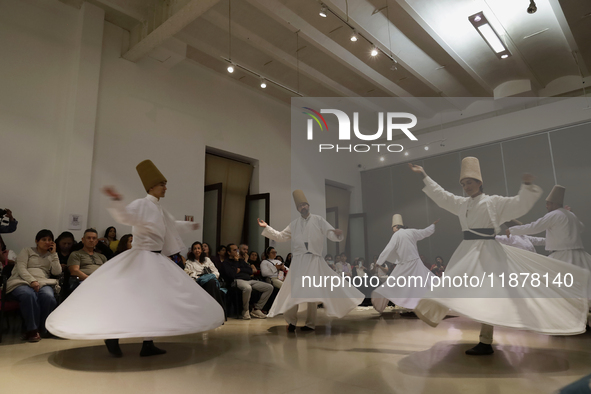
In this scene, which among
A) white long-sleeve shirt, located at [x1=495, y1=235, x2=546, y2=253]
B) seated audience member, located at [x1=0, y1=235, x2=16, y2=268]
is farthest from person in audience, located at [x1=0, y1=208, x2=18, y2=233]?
white long-sleeve shirt, located at [x1=495, y1=235, x2=546, y2=253]

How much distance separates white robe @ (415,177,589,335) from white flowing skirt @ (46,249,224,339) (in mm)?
1704

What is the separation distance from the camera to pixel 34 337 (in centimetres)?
358

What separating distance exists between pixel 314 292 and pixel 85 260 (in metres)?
2.57

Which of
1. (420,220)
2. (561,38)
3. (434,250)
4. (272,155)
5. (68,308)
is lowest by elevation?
(68,308)

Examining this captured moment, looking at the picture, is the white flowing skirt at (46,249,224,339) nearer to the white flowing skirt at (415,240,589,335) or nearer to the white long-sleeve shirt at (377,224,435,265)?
the white flowing skirt at (415,240,589,335)

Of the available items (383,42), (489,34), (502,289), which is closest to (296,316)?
(502,289)

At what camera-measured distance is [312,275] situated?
168 inches

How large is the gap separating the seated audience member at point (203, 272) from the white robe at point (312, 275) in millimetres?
1037

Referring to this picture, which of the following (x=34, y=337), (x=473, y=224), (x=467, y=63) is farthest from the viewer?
(x=467, y=63)

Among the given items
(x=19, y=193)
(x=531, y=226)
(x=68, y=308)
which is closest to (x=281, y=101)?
(x=19, y=193)

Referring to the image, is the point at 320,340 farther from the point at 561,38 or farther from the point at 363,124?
the point at 561,38

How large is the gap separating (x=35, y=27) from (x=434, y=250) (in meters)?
6.20

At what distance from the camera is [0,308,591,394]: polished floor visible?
2.13 m

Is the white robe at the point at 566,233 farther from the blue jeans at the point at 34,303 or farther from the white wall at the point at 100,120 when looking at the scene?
the white wall at the point at 100,120
